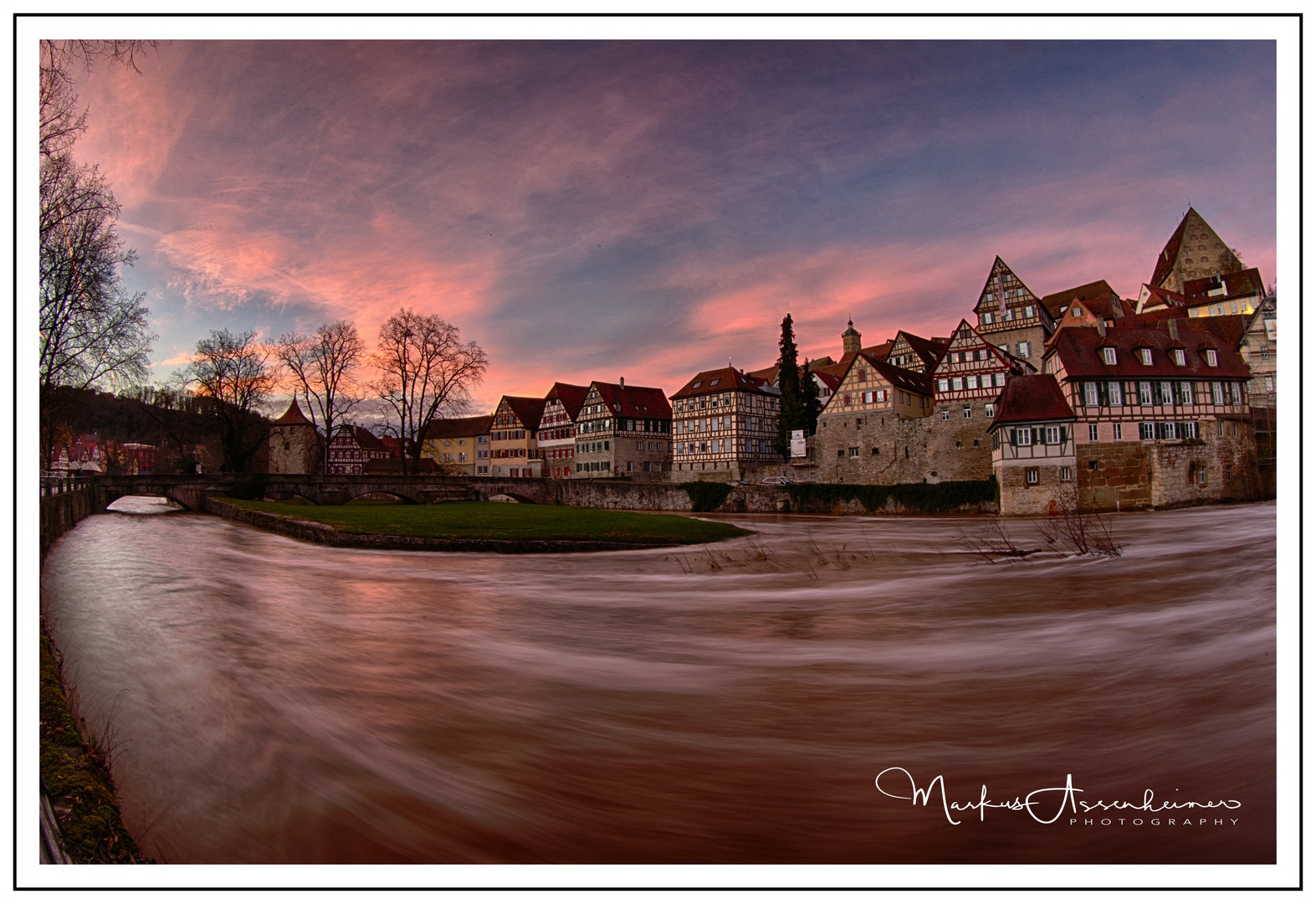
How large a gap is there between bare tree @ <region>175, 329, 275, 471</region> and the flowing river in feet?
82.6

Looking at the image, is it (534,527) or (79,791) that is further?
(534,527)

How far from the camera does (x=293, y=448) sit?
1775 inches

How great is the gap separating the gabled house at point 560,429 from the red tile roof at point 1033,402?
36710mm

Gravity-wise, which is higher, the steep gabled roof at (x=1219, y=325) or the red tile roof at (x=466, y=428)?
the steep gabled roof at (x=1219, y=325)

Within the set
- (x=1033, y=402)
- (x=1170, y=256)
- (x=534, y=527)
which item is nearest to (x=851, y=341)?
(x=1170, y=256)

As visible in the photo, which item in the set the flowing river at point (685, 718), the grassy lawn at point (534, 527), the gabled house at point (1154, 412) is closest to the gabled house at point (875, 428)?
the gabled house at point (1154, 412)

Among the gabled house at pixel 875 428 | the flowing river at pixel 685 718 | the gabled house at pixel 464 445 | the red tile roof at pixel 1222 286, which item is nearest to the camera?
the flowing river at pixel 685 718

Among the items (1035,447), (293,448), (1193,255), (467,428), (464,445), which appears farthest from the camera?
(467,428)

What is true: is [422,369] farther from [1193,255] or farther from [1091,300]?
[1193,255]

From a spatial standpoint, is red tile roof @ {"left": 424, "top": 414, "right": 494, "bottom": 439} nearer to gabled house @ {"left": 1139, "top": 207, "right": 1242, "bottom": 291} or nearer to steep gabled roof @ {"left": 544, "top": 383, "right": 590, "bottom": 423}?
steep gabled roof @ {"left": 544, "top": 383, "right": 590, "bottom": 423}

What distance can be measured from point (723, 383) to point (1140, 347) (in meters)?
28.3

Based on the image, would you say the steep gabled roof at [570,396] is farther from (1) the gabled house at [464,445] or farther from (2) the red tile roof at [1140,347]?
(2) the red tile roof at [1140,347]

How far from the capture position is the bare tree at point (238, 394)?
100 feet

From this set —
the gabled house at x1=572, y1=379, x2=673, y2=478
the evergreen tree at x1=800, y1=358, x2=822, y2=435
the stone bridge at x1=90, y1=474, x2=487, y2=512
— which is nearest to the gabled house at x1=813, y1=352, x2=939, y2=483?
the evergreen tree at x1=800, y1=358, x2=822, y2=435
